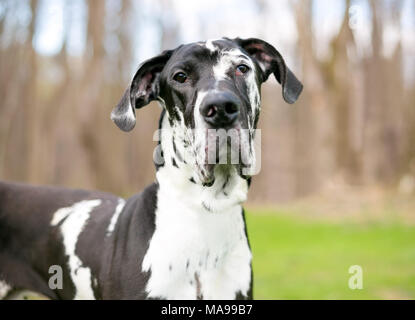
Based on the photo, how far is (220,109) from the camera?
251cm

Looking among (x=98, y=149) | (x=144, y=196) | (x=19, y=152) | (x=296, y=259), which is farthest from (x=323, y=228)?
(x=144, y=196)

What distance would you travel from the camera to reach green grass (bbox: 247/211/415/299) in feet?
21.6

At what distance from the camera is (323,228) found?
464 inches

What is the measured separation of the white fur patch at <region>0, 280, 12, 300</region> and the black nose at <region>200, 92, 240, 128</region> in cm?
210

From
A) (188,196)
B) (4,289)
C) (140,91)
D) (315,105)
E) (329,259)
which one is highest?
(315,105)

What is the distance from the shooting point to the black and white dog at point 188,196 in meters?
2.71

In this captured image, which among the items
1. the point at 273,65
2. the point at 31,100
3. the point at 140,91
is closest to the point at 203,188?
the point at 140,91

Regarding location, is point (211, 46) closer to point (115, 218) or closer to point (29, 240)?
point (115, 218)

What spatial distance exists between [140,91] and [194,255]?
3.67 feet

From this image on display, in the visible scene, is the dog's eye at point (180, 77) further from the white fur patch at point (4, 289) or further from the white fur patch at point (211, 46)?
the white fur patch at point (4, 289)

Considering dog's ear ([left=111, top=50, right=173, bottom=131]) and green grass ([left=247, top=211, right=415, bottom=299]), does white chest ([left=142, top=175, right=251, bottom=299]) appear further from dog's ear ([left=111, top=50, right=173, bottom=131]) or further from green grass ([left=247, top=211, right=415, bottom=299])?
green grass ([left=247, top=211, right=415, bottom=299])

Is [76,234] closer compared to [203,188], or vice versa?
[203,188]

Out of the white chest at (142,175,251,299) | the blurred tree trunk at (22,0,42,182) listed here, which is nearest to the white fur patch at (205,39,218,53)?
the white chest at (142,175,251,299)
